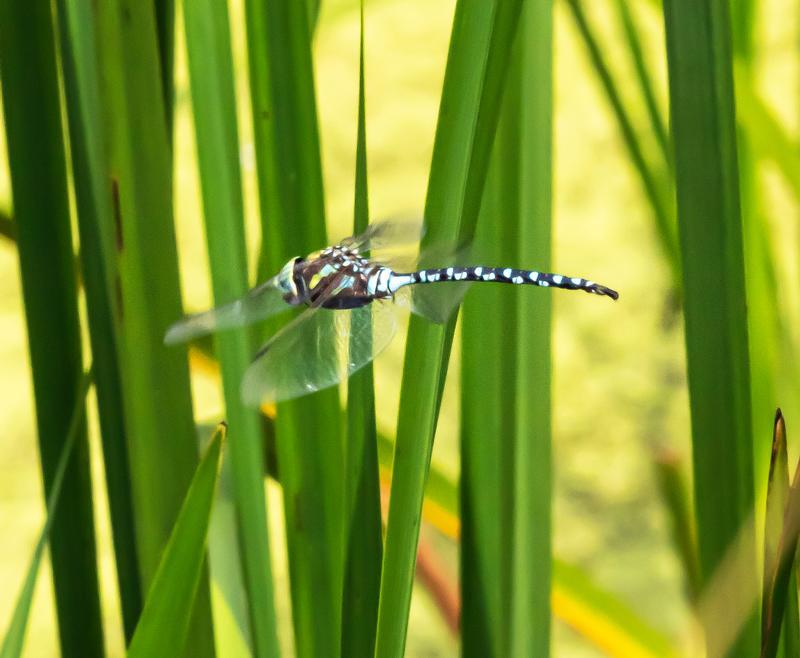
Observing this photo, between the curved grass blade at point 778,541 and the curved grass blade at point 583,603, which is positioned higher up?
the curved grass blade at point 778,541

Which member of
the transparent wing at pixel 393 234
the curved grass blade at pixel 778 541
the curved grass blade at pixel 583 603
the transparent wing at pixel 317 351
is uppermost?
the transparent wing at pixel 393 234

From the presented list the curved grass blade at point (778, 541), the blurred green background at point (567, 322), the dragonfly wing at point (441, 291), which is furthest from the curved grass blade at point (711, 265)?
the blurred green background at point (567, 322)

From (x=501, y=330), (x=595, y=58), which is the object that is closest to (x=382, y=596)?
(x=501, y=330)

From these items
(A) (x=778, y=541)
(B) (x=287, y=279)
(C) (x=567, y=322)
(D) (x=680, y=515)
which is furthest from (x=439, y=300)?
(C) (x=567, y=322)

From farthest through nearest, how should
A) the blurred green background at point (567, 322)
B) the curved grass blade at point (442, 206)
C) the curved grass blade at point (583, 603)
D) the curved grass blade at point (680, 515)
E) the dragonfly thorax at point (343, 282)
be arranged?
the blurred green background at point (567, 322)
the curved grass blade at point (680, 515)
the curved grass blade at point (583, 603)
the dragonfly thorax at point (343, 282)
the curved grass blade at point (442, 206)

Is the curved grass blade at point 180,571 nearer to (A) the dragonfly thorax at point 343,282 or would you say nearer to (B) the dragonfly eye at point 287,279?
(B) the dragonfly eye at point 287,279

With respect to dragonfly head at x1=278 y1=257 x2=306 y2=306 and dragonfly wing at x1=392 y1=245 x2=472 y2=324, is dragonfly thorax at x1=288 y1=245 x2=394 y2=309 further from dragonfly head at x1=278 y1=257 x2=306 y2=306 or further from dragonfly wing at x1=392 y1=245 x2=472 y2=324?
dragonfly wing at x1=392 y1=245 x2=472 y2=324

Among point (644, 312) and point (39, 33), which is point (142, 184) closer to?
point (39, 33)

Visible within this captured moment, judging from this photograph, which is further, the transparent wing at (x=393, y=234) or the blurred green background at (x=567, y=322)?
the blurred green background at (x=567, y=322)
